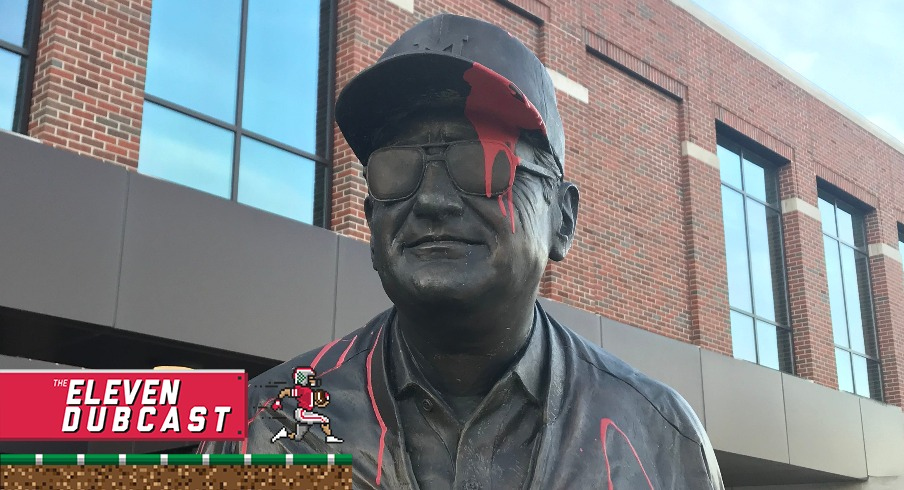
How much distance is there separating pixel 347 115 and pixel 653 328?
539 inches

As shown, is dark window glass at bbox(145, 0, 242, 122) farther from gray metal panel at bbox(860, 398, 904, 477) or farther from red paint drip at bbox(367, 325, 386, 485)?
gray metal panel at bbox(860, 398, 904, 477)

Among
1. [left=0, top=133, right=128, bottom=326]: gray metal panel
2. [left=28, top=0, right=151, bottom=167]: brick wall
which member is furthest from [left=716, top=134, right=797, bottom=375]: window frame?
[left=0, top=133, right=128, bottom=326]: gray metal panel

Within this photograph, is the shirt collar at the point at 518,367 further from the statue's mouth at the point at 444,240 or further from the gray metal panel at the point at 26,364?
the gray metal panel at the point at 26,364

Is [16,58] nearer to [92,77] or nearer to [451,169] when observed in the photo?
[92,77]

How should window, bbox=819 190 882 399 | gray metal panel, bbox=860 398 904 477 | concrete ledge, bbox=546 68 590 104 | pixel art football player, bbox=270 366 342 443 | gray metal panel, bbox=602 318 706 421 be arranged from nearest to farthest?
pixel art football player, bbox=270 366 342 443, gray metal panel, bbox=602 318 706 421, concrete ledge, bbox=546 68 590 104, gray metal panel, bbox=860 398 904 477, window, bbox=819 190 882 399

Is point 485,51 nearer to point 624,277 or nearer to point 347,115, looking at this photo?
point 347,115

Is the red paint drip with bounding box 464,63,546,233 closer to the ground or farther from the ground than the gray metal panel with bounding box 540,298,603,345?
closer to the ground

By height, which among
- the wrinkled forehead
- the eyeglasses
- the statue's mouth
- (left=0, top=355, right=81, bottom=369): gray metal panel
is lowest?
the statue's mouth

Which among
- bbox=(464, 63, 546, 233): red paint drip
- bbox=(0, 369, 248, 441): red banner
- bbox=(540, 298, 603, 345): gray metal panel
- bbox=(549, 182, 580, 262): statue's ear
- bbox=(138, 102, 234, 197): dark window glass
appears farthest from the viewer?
bbox=(540, 298, 603, 345): gray metal panel

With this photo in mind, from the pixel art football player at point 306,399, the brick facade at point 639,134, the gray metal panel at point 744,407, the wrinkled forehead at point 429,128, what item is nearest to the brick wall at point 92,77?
the brick facade at point 639,134

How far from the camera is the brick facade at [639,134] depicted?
30.9 feet

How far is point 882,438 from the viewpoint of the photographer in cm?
1959

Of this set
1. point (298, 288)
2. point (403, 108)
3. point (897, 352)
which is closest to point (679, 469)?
point (403, 108)

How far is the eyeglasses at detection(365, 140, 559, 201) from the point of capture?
77.1 inches
